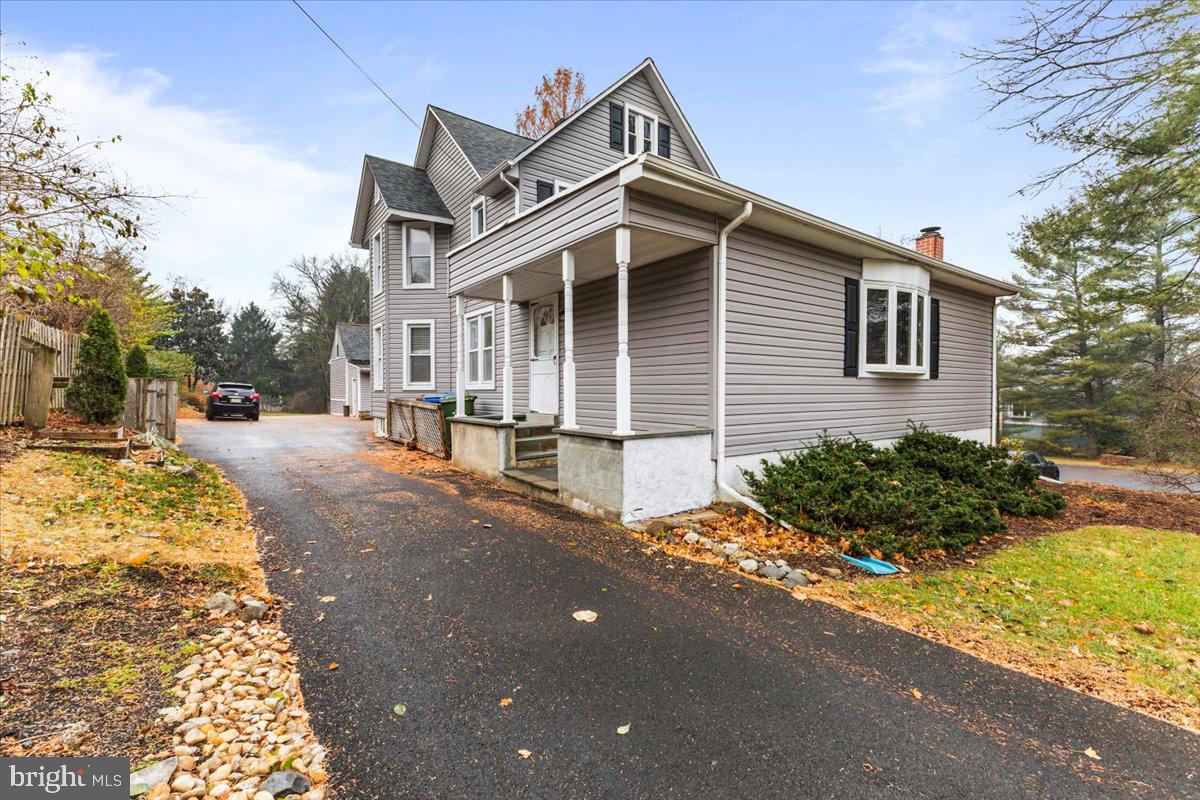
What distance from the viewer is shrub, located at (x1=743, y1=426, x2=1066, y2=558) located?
217 inches

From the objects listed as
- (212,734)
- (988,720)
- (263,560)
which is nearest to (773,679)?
(988,720)

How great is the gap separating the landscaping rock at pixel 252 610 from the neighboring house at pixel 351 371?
2128 cm

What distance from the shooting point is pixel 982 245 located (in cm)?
2173

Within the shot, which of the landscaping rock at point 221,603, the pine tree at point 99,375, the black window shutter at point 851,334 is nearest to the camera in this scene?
the landscaping rock at point 221,603

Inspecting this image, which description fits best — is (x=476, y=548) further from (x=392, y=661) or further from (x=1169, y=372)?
(x=1169, y=372)

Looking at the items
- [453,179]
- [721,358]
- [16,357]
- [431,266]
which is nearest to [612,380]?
[721,358]

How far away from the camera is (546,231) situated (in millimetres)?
6922

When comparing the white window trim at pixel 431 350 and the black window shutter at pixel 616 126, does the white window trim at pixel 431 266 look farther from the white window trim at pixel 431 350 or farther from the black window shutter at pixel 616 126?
the black window shutter at pixel 616 126

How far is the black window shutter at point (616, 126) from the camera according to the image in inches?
513

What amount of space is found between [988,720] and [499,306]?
10.5 metres

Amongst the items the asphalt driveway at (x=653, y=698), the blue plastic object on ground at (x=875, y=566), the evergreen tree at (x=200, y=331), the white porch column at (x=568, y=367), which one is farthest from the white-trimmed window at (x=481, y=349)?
the evergreen tree at (x=200, y=331)

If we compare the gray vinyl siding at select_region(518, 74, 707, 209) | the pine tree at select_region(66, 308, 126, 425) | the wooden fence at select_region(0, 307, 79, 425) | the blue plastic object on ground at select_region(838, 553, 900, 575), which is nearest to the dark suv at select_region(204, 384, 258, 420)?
the wooden fence at select_region(0, 307, 79, 425)

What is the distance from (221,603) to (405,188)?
14688 millimetres

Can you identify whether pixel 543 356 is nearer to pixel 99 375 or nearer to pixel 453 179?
pixel 99 375
